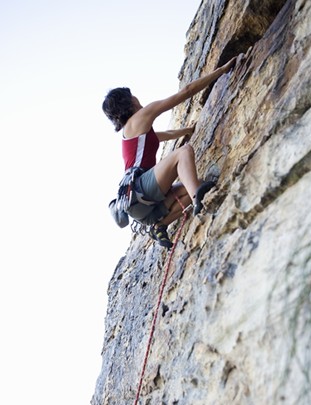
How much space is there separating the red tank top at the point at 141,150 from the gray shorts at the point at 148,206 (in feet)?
0.99

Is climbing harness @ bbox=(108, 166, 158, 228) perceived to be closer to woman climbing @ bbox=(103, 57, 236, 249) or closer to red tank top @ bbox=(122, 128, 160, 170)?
woman climbing @ bbox=(103, 57, 236, 249)

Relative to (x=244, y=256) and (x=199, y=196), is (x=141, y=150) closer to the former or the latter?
(x=199, y=196)

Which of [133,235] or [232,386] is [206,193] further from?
[133,235]

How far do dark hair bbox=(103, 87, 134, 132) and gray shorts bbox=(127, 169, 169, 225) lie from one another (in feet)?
3.27

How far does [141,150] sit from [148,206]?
27.2 inches

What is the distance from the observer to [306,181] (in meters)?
3.21

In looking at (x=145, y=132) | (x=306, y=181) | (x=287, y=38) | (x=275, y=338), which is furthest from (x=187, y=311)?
(x=287, y=38)

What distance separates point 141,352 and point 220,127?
10.0 feet

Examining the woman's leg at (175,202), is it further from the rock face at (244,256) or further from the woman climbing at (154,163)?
the rock face at (244,256)

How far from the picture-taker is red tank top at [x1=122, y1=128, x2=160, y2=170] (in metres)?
5.31

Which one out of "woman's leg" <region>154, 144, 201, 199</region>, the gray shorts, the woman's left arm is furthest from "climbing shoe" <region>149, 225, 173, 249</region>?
the woman's left arm

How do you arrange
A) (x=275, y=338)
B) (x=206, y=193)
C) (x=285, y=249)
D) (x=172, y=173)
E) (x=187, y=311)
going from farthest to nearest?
1. (x=172, y=173)
2. (x=206, y=193)
3. (x=187, y=311)
4. (x=285, y=249)
5. (x=275, y=338)

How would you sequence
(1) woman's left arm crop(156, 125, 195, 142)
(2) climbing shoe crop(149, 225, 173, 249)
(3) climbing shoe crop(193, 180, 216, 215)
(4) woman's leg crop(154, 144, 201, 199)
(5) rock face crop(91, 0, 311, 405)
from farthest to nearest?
(1) woman's left arm crop(156, 125, 195, 142), (2) climbing shoe crop(149, 225, 173, 249), (4) woman's leg crop(154, 144, 201, 199), (3) climbing shoe crop(193, 180, 216, 215), (5) rock face crop(91, 0, 311, 405)

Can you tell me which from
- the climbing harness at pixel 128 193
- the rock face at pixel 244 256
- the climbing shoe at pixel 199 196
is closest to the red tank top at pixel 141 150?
the climbing harness at pixel 128 193
